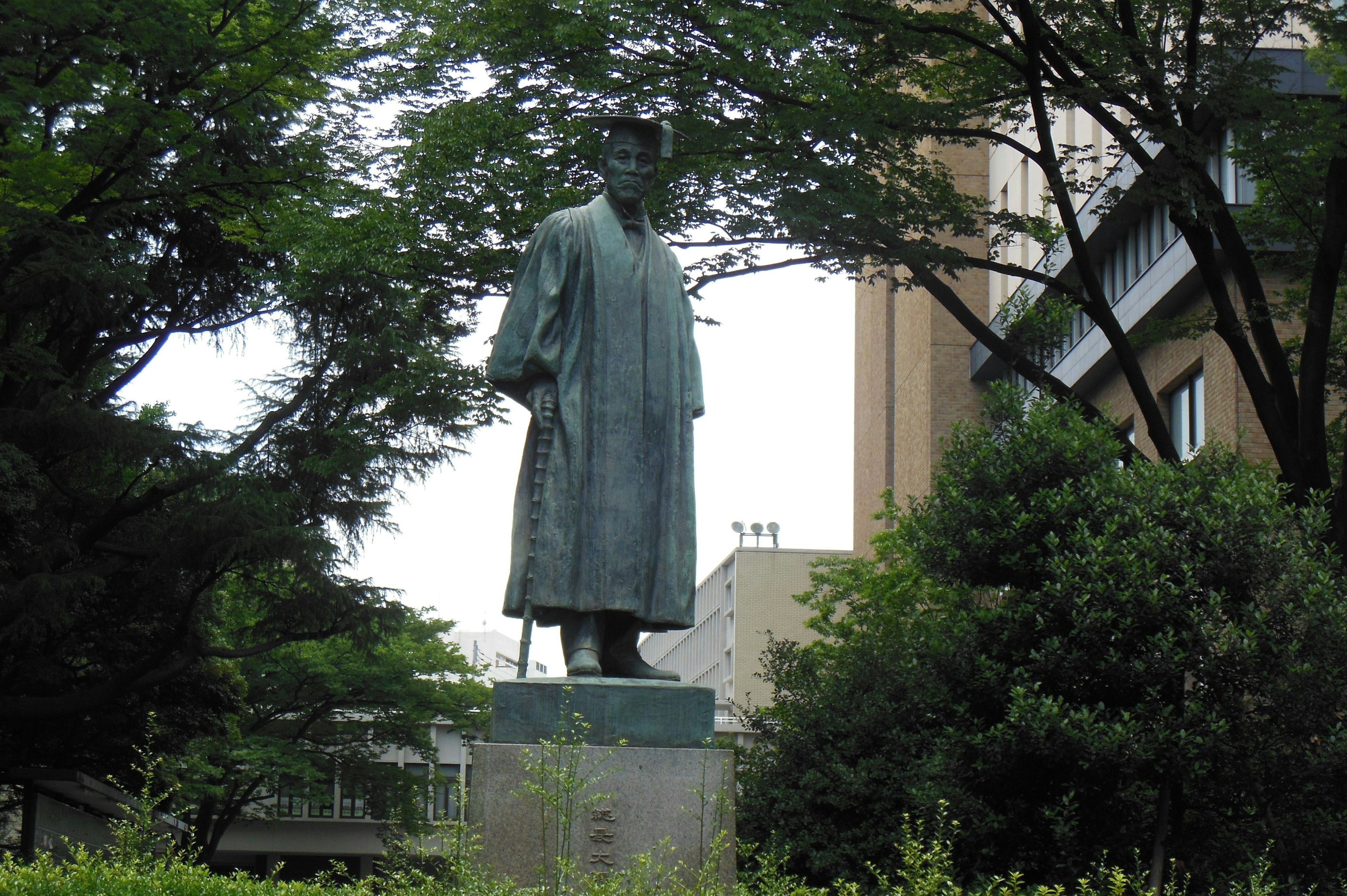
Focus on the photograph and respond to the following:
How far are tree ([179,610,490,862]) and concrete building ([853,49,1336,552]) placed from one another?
1045cm

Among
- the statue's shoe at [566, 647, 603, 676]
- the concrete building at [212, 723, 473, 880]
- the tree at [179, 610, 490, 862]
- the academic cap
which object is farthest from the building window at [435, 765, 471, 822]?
the concrete building at [212, 723, 473, 880]

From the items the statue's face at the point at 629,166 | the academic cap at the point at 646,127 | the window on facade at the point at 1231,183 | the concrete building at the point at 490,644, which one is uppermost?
the window on facade at the point at 1231,183

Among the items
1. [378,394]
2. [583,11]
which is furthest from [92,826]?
[583,11]

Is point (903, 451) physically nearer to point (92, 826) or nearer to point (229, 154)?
point (229, 154)

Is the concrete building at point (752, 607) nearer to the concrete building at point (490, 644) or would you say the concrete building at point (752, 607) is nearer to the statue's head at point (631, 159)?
the concrete building at point (490, 644)

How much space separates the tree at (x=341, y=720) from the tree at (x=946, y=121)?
772 inches

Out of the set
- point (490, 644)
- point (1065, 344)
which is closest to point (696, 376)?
point (1065, 344)

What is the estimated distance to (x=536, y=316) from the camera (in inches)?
283

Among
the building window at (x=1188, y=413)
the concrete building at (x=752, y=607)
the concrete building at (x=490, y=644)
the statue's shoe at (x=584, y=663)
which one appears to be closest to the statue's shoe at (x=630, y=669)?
the statue's shoe at (x=584, y=663)

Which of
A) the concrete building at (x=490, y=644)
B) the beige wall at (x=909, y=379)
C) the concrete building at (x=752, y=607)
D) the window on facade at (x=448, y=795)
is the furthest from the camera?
the concrete building at (x=490, y=644)

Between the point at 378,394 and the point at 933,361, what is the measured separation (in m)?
25.7

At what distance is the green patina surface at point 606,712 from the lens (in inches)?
258

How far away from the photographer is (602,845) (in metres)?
6.31

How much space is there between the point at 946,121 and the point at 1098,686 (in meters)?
5.98
